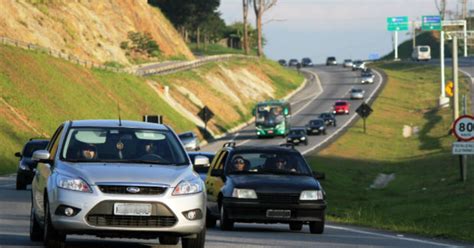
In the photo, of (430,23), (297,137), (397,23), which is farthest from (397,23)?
(297,137)

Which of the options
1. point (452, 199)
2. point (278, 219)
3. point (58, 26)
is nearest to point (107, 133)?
point (278, 219)

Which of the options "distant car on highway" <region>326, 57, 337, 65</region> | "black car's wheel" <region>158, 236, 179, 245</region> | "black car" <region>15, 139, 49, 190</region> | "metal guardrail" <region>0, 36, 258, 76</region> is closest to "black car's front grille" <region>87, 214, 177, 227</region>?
"black car's wheel" <region>158, 236, 179, 245</region>

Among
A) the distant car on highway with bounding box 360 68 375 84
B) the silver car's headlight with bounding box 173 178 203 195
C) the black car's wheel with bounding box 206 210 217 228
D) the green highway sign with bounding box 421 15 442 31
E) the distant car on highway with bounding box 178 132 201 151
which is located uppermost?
the green highway sign with bounding box 421 15 442 31

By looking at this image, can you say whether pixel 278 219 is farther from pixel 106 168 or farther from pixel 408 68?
pixel 408 68

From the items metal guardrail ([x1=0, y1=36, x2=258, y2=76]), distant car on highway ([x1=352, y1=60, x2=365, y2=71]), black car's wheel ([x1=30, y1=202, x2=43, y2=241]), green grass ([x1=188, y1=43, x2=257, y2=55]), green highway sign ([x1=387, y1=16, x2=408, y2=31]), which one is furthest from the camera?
distant car on highway ([x1=352, y1=60, x2=365, y2=71])

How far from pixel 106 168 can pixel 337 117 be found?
98.5m

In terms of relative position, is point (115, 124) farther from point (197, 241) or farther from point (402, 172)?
point (402, 172)

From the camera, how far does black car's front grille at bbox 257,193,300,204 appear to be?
71.6 feet

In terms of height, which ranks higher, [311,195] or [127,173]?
[127,173]

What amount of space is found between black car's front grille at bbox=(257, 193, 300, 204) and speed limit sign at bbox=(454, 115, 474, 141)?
16990 millimetres

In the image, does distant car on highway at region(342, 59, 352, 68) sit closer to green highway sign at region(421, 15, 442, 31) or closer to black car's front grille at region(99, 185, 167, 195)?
green highway sign at region(421, 15, 442, 31)

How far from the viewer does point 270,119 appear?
90.6 metres

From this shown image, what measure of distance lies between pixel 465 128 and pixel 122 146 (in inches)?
924

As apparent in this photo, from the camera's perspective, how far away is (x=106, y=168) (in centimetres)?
1523
